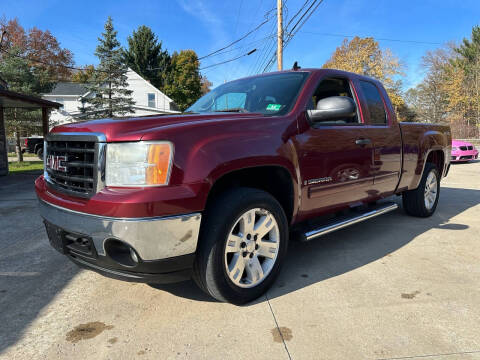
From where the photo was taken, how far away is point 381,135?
3652 mm

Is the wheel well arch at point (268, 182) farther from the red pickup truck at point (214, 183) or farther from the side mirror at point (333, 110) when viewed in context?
the side mirror at point (333, 110)

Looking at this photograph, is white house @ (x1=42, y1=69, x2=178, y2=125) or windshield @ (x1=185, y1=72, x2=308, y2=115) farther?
white house @ (x1=42, y1=69, x2=178, y2=125)

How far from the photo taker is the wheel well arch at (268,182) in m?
2.51

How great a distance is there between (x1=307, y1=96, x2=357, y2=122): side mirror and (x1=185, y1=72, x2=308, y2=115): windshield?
235 mm

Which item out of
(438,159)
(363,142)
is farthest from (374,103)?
(438,159)

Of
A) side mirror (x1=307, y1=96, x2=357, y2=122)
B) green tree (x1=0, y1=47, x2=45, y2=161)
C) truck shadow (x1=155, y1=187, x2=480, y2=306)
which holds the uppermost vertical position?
green tree (x1=0, y1=47, x2=45, y2=161)

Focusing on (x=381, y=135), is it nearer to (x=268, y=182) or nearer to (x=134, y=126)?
(x=268, y=182)

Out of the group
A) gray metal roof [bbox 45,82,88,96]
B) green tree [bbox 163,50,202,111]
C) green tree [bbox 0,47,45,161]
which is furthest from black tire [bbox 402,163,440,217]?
green tree [bbox 163,50,202,111]

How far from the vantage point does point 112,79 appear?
26.3 metres

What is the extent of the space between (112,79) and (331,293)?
27617mm

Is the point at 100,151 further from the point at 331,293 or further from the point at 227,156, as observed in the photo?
the point at 331,293

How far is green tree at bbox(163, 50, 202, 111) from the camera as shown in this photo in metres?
47.6

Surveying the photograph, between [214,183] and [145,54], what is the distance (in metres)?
49.1

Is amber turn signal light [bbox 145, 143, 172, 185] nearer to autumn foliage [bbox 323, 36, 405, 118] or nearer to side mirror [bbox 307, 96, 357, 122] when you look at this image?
side mirror [bbox 307, 96, 357, 122]
